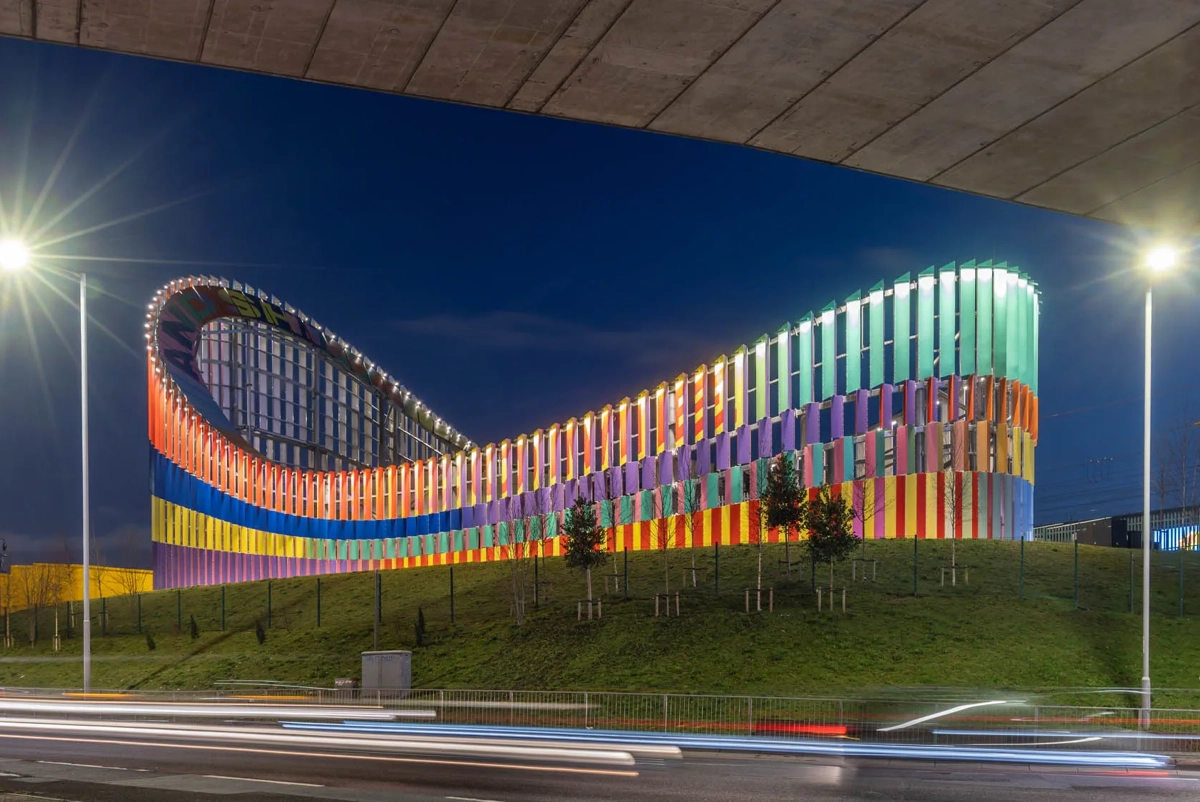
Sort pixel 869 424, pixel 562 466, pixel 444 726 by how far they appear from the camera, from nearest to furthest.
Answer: pixel 444 726
pixel 869 424
pixel 562 466

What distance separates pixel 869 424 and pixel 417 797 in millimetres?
41292

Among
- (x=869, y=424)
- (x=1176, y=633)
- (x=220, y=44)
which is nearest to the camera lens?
(x=220, y=44)

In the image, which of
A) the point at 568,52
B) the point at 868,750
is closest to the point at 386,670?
the point at 868,750

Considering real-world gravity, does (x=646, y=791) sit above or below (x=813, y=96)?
below

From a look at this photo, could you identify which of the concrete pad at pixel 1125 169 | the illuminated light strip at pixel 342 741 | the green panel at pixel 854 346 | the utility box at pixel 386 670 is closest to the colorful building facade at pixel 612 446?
the green panel at pixel 854 346

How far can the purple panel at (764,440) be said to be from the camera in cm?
5569

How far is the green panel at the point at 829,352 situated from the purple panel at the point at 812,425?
651 mm

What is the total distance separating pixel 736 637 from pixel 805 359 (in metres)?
21.1

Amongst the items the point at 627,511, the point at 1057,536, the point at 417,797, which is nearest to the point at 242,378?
the point at 627,511

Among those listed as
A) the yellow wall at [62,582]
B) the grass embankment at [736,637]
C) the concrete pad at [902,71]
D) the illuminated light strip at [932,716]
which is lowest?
the yellow wall at [62,582]

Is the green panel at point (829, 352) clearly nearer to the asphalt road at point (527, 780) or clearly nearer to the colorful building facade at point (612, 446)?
the colorful building facade at point (612, 446)

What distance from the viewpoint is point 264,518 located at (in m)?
89.4

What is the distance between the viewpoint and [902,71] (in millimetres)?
7676

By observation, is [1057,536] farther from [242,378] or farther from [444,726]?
[444,726]
